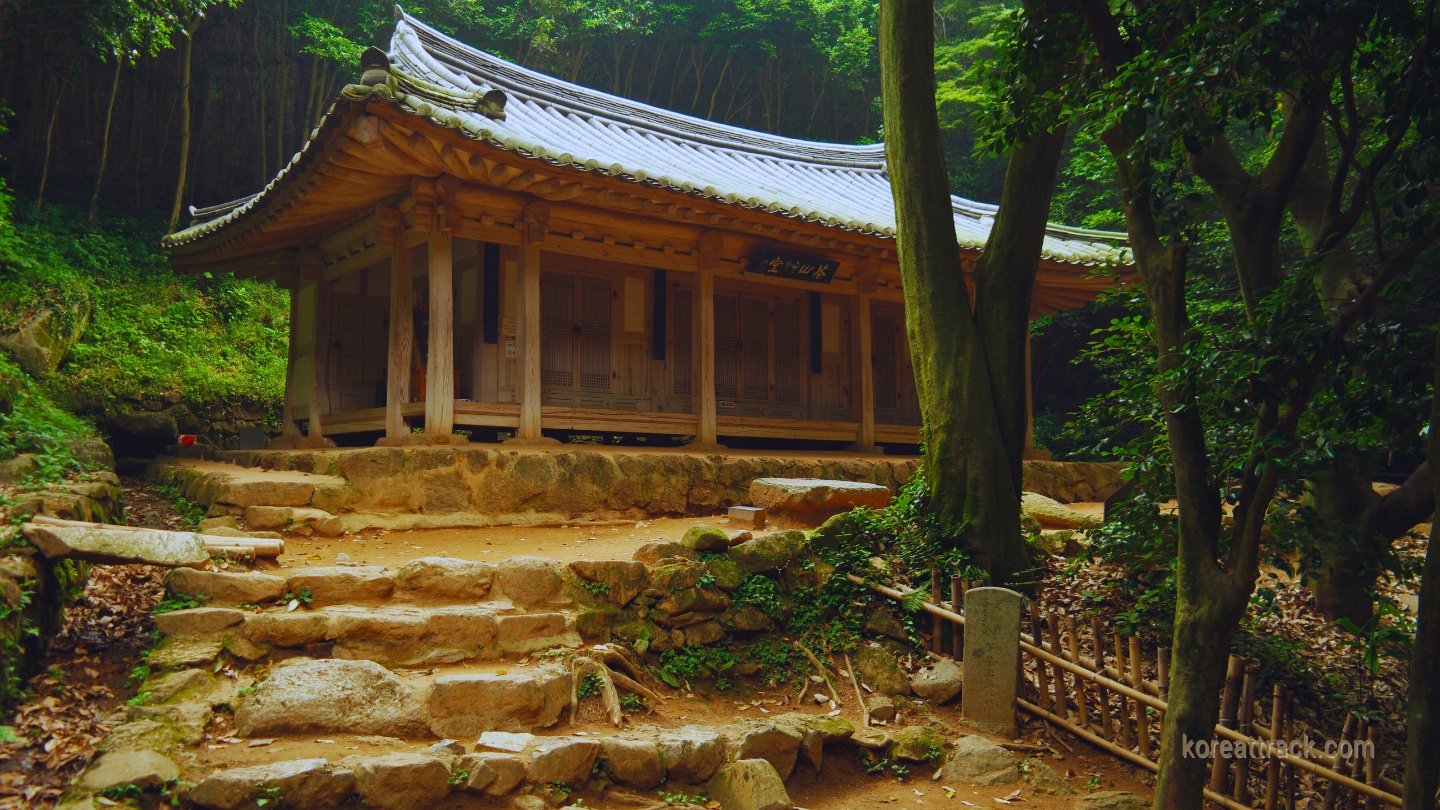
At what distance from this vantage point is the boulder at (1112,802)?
5.02 meters

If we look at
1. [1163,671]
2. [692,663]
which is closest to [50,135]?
[692,663]

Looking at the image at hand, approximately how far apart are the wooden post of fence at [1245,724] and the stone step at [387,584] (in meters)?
4.17

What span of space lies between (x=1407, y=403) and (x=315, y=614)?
18.5 feet

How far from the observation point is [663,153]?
542 inches

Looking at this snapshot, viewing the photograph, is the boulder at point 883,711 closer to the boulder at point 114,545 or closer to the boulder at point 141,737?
the boulder at point 141,737

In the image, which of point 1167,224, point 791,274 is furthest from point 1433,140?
point 791,274

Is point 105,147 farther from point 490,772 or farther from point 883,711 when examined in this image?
point 883,711

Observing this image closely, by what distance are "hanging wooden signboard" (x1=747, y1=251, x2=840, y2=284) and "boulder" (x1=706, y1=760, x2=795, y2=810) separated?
323 inches

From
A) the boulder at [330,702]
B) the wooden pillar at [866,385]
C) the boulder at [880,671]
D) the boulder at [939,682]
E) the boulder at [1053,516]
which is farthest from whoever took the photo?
the wooden pillar at [866,385]

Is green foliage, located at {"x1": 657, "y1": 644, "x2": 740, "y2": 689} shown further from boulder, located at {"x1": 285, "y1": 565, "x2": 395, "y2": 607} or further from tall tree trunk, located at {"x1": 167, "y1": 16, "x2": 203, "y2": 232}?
tall tree trunk, located at {"x1": 167, "y1": 16, "x2": 203, "y2": 232}

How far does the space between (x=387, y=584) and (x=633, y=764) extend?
2218 mm

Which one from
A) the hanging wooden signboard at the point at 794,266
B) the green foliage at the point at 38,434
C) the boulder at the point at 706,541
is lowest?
the boulder at the point at 706,541

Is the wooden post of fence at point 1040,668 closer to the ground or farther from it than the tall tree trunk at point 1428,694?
closer to the ground

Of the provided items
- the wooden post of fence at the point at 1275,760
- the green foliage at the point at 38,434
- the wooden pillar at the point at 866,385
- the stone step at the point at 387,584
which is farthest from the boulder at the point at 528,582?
the wooden pillar at the point at 866,385
